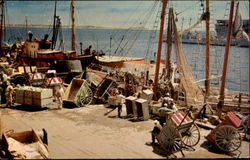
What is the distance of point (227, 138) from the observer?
13.0m

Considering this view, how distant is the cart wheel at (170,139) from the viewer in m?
12.8

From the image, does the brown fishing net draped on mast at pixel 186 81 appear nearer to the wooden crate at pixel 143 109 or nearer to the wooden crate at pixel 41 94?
the wooden crate at pixel 143 109

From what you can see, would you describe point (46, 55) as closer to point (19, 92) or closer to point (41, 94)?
point (19, 92)

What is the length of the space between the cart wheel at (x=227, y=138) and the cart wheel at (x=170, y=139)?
72.5 inches

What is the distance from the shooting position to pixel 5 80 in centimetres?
2159

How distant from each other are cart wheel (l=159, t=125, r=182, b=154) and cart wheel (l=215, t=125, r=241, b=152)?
72.5 inches

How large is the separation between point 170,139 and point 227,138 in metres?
2.61

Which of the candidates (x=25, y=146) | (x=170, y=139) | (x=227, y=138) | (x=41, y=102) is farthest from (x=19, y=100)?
(x=227, y=138)

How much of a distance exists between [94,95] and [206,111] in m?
8.62

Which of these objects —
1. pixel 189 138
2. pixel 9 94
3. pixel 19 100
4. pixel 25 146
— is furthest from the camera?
pixel 19 100

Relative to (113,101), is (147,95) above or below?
above

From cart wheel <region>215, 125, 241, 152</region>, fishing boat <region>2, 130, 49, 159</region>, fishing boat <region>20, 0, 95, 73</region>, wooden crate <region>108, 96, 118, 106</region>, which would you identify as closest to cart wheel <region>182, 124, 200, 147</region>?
cart wheel <region>215, 125, 241, 152</region>

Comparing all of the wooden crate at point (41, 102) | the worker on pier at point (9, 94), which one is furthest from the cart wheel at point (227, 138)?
the worker on pier at point (9, 94)

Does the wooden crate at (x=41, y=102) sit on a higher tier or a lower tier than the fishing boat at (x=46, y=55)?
lower
